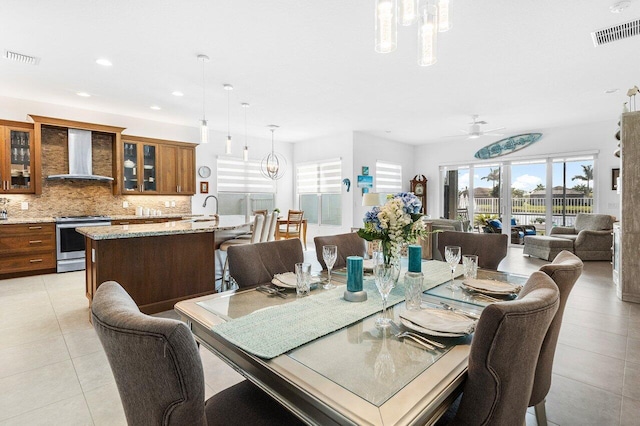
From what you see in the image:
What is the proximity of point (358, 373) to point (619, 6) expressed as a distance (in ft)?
12.1

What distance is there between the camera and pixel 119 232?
9.98ft

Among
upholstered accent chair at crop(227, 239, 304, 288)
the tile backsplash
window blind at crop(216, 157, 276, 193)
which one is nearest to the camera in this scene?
upholstered accent chair at crop(227, 239, 304, 288)

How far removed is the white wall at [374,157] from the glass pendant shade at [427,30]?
547cm

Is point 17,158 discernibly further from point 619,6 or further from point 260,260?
point 619,6

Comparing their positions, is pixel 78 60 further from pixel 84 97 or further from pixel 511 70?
pixel 511 70

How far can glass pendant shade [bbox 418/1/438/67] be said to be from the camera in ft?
5.95

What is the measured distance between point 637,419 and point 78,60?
5.74m

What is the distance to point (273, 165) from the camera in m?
8.31

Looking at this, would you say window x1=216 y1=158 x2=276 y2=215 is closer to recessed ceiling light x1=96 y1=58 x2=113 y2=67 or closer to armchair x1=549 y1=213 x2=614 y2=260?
recessed ceiling light x1=96 y1=58 x2=113 y2=67

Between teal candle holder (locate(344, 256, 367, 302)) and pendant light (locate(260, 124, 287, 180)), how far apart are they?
6.69 m

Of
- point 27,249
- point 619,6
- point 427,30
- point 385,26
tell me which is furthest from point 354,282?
point 27,249

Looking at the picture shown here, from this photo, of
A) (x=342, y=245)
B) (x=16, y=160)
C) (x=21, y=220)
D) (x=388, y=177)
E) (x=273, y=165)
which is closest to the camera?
(x=342, y=245)

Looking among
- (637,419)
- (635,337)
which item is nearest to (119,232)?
(637,419)

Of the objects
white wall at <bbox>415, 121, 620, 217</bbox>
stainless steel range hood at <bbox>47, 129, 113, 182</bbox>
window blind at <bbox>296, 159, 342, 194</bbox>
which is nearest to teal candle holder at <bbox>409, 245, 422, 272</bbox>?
stainless steel range hood at <bbox>47, 129, 113, 182</bbox>
